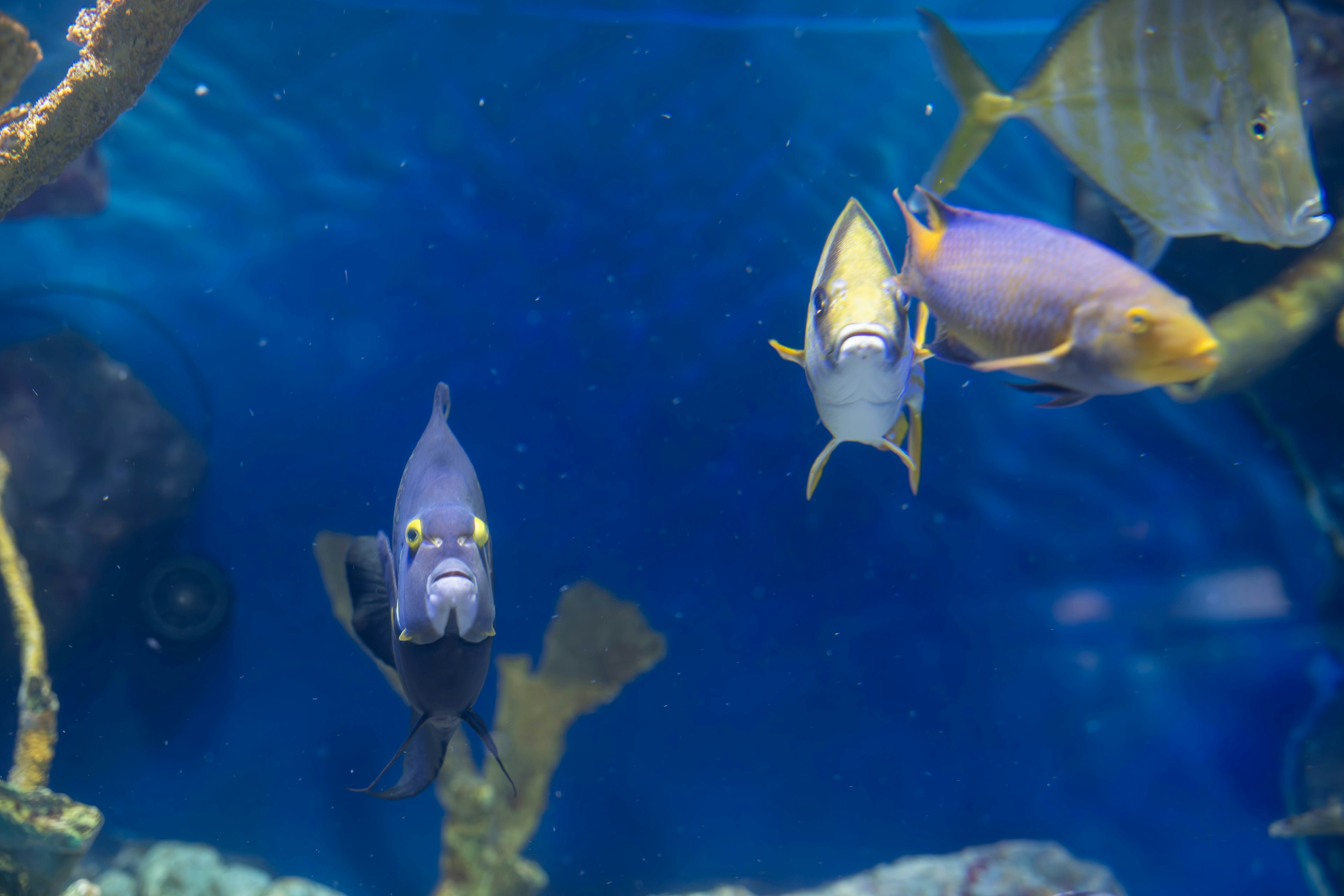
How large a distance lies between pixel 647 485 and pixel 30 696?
425 centimetres

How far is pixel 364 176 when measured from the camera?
6.01m

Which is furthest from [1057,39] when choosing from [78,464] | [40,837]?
[78,464]

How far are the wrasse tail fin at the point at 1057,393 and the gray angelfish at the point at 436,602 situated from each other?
1532 mm

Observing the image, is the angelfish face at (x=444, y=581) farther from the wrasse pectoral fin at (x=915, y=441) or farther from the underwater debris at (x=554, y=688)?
the underwater debris at (x=554, y=688)

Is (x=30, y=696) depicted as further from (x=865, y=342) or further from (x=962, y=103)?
(x=962, y=103)

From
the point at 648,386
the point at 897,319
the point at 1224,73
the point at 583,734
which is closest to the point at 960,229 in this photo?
the point at 897,319

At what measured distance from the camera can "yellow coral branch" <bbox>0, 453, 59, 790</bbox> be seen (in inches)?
151

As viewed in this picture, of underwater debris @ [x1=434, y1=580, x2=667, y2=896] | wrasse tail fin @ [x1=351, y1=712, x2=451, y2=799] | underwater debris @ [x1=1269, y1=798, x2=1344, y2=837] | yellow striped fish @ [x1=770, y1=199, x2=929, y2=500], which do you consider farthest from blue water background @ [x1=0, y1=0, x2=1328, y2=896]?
yellow striped fish @ [x1=770, y1=199, x2=929, y2=500]

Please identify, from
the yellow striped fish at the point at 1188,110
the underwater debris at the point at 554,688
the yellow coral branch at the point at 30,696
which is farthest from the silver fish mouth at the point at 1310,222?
the yellow coral branch at the point at 30,696

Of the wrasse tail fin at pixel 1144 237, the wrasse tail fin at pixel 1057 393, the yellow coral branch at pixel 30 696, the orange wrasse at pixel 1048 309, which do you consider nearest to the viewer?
the orange wrasse at pixel 1048 309

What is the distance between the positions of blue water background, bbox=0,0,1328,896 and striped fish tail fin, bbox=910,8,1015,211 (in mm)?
3426

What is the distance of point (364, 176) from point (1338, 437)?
7.73 m

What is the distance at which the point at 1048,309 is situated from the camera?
60.6 inches

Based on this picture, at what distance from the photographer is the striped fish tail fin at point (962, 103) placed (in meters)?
2.34
